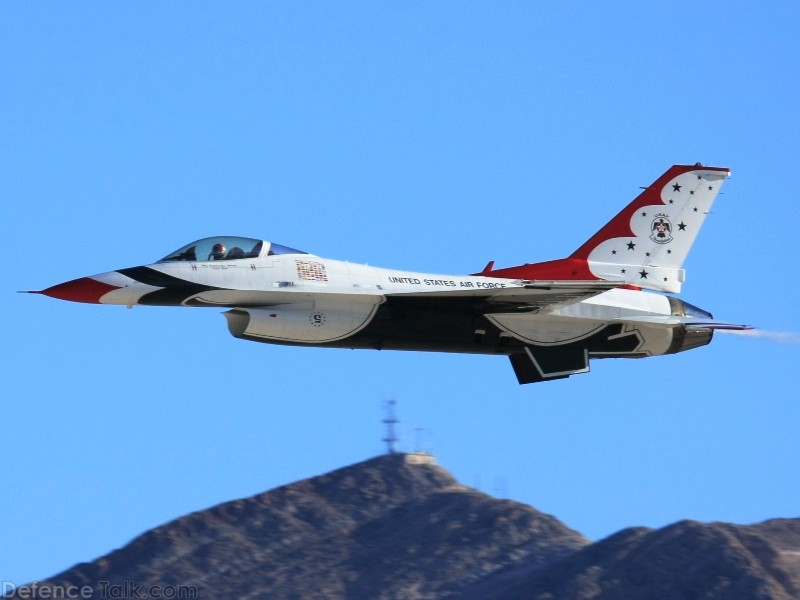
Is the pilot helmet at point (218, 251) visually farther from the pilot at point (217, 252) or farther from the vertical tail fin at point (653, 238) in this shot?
the vertical tail fin at point (653, 238)

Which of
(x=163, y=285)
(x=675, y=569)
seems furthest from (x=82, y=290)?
(x=675, y=569)

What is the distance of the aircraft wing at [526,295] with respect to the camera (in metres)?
27.9

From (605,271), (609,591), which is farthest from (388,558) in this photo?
(605,271)

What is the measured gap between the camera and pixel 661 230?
104 ft

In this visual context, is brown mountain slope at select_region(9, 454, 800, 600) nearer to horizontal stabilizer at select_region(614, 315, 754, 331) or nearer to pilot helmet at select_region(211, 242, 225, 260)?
horizontal stabilizer at select_region(614, 315, 754, 331)

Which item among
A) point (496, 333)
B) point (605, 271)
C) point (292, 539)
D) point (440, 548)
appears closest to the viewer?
point (496, 333)

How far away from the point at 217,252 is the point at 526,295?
6.01 metres

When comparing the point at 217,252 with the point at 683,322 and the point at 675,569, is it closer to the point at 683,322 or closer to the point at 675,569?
the point at 683,322

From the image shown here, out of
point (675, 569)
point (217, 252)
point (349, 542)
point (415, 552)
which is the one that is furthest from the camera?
point (349, 542)

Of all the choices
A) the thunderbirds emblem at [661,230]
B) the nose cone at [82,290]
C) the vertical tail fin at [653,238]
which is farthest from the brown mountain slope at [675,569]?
the nose cone at [82,290]

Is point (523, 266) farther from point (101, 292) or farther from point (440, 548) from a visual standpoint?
point (440, 548)

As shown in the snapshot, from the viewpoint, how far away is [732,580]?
208 ft

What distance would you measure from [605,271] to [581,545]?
Result: 44986mm

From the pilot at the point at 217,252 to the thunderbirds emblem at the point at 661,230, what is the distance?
9693 mm
